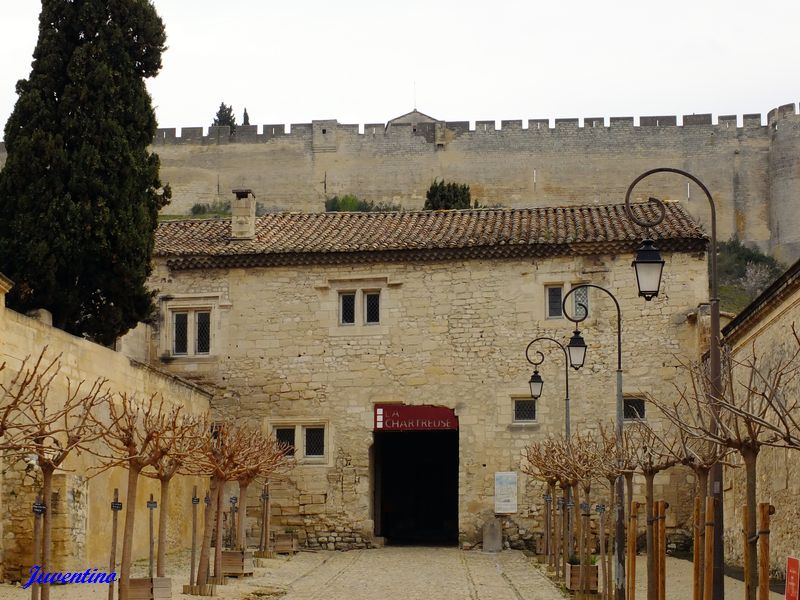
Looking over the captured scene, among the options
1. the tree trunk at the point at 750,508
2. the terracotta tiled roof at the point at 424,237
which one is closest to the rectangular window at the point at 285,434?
the terracotta tiled roof at the point at 424,237

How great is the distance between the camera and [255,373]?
3170cm

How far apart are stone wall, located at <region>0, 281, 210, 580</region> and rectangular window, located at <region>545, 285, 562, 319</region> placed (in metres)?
8.75

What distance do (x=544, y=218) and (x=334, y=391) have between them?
22.0ft

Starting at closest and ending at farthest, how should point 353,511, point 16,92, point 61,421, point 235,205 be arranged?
point 61,421 → point 16,92 → point 353,511 → point 235,205

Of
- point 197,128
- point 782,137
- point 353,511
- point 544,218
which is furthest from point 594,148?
point 353,511

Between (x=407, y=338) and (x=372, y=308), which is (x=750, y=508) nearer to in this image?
(x=407, y=338)

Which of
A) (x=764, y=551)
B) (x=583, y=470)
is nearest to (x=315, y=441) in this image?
(x=583, y=470)

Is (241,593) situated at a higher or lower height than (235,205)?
lower

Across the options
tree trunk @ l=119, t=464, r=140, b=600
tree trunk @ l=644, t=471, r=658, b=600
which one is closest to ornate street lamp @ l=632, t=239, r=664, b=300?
tree trunk @ l=644, t=471, r=658, b=600

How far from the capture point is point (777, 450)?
21.3 meters

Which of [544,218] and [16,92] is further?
[544,218]

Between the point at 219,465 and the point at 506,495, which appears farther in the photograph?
the point at 506,495

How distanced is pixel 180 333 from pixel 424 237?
6248 mm

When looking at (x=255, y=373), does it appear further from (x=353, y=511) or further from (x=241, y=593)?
(x=241, y=593)
